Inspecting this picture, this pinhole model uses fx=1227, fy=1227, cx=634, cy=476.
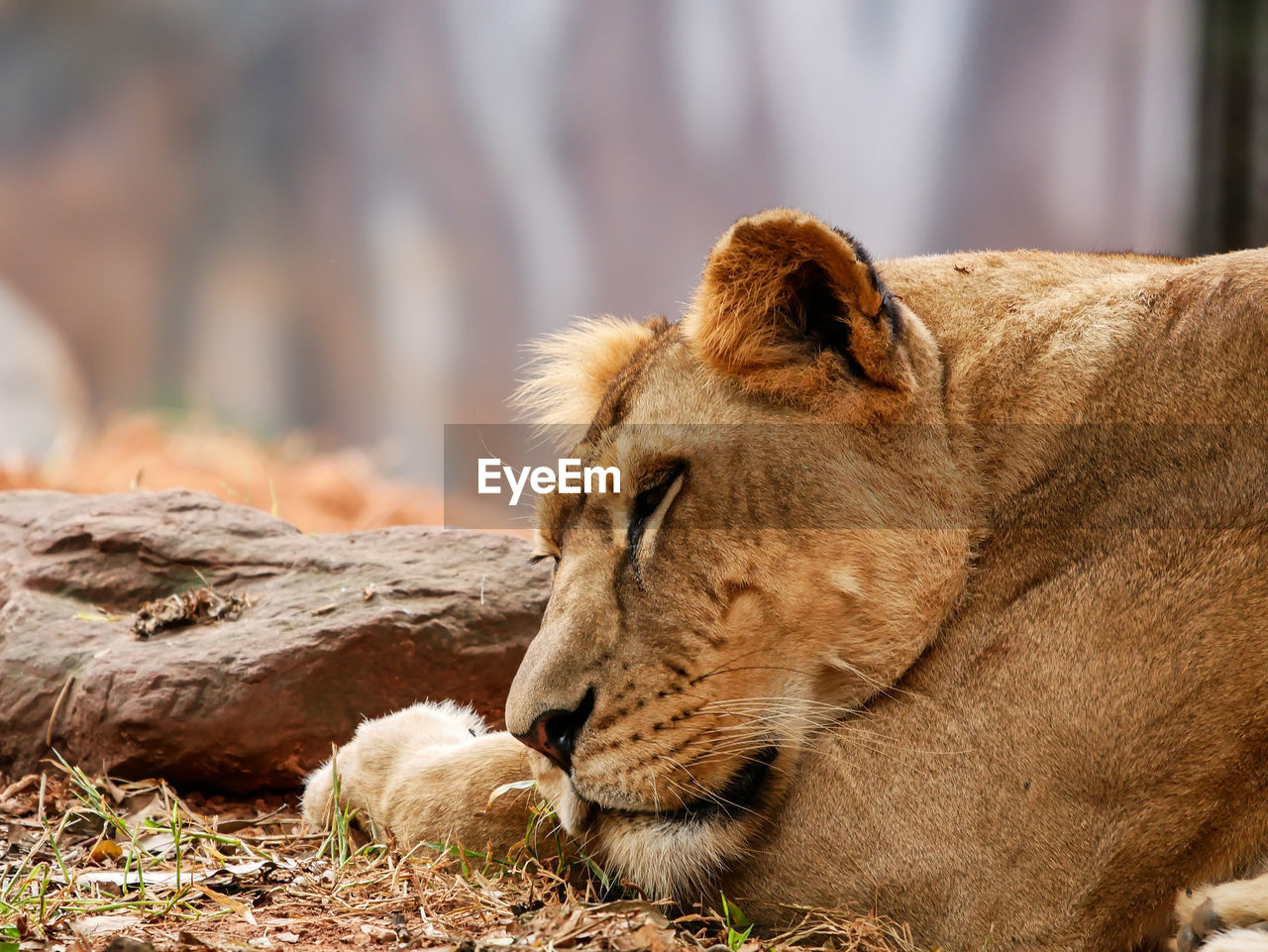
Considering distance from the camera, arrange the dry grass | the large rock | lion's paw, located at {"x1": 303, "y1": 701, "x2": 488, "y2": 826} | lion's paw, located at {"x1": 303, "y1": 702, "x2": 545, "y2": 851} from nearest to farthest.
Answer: the dry grass
lion's paw, located at {"x1": 303, "y1": 702, "x2": 545, "y2": 851}
lion's paw, located at {"x1": 303, "y1": 701, "x2": 488, "y2": 826}
the large rock

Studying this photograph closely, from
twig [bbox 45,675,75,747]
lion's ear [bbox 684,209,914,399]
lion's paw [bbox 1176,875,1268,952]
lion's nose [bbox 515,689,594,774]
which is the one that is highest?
lion's ear [bbox 684,209,914,399]

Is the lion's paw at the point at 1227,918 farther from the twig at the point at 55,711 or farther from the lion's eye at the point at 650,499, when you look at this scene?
the twig at the point at 55,711

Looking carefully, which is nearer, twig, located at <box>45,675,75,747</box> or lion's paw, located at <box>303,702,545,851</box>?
lion's paw, located at <box>303,702,545,851</box>

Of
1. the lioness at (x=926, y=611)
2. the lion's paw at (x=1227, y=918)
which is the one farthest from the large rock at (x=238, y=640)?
the lion's paw at (x=1227, y=918)

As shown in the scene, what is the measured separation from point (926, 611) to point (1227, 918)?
84 centimetres

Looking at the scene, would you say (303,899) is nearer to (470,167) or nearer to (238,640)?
(238,640)

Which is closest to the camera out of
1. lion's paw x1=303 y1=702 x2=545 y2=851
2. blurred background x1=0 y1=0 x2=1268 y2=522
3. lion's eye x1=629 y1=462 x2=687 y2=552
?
lion's eye x1=629 y1=462 x2=687 y2=552

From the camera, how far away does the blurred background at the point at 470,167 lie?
9359 mm

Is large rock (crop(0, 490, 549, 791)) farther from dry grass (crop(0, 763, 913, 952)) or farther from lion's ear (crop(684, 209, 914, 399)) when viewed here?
lion's ear (crop(684, 209, 914, 399))

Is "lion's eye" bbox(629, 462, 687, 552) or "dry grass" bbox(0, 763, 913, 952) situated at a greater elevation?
"lion's eye" bbox(629, 462, 687, 552)

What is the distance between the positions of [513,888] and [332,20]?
28.4 feet

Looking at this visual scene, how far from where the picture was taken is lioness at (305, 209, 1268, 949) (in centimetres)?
252

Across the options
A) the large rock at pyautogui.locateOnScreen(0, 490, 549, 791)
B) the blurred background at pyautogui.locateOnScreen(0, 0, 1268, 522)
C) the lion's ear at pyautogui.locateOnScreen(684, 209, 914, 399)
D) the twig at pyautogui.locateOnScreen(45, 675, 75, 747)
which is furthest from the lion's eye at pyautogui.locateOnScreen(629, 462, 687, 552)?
the blurred background at pyautogui.locateOnScreen(0, 0, 1268, 522)

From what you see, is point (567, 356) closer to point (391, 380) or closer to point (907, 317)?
point (907, 317)
